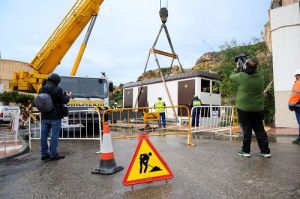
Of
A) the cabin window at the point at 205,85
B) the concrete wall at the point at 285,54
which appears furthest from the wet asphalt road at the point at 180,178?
the cabin window at the point at 205,85

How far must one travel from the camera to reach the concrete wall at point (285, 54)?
11336 millimetres

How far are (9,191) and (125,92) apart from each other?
19.4m

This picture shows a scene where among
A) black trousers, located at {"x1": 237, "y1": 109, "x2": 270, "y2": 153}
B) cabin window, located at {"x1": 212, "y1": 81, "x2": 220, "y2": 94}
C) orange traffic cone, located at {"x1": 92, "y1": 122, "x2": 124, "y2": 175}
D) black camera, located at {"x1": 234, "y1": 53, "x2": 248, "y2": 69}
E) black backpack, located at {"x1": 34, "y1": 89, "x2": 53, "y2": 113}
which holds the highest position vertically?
cabin window, located at {"x1": 212, "y1": 81, "x2": 220, "y2": 94}

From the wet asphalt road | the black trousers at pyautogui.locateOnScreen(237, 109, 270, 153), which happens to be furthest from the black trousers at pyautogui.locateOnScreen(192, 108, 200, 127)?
the black trousers at pyautogui.locateOnScreen(237, 109, 270, 153)

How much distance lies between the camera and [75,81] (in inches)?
492

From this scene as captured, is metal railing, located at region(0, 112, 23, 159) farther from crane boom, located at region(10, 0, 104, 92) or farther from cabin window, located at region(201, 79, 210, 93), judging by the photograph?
cabin window, located at region(201, 79, 210, 93)

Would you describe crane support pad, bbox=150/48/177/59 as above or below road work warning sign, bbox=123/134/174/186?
above

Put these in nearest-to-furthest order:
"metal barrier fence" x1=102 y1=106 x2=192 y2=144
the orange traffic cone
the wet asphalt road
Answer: the wet asphalt road
the orange traffic cone
"metal barrier fence" x1=102 y1=106 x2=192 y2=144

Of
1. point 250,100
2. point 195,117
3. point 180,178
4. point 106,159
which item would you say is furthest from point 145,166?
point 195,117

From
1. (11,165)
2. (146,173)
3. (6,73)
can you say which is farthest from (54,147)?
(6,73)

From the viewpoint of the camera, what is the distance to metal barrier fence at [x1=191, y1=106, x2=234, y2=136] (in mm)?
10141

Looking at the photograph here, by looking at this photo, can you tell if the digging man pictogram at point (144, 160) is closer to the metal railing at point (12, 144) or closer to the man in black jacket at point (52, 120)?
the man in black jacket at point (52, 120)

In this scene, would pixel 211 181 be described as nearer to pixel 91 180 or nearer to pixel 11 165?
pixel 91 180

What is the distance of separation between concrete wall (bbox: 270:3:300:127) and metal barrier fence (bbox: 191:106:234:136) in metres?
2.28
